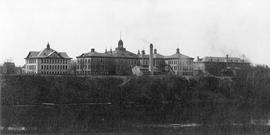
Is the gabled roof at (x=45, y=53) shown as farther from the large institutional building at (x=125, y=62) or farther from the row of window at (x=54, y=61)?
the large institutional building at (x=125, y=62)

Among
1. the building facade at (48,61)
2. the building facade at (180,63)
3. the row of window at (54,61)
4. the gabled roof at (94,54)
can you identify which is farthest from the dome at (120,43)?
the row of window at (54,61)

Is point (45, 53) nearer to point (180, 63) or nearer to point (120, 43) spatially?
point (120, 43)

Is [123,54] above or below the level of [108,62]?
above

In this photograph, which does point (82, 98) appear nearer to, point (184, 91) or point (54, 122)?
point (184, 91)

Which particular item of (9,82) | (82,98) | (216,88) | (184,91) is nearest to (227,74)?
(216,88)

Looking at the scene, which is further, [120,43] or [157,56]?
[157,56]

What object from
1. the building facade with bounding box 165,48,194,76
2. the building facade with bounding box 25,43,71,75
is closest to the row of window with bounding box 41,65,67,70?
the building facade with bounding box 25,43,71,75

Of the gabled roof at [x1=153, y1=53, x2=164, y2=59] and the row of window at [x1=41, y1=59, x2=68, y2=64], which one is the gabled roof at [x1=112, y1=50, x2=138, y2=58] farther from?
the row of window at [x1=41, y1=59, x2=68, y2=64]

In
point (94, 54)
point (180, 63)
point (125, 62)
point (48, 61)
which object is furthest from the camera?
point (180, 63)

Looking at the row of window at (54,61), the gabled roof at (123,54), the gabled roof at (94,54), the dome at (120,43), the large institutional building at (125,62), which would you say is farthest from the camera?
the dome at (120,43)

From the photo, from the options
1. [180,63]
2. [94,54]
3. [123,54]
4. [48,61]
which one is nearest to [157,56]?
[180,63]

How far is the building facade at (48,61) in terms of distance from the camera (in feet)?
420

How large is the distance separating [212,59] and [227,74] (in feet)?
124

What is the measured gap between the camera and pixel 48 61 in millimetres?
129125
